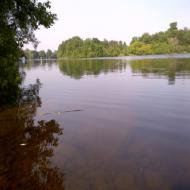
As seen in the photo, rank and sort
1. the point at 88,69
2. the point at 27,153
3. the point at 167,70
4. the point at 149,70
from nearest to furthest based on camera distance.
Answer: the point at 27,153
the point at 167,70
the point at 149,70
the point at 88,69

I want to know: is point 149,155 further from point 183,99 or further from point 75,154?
point 183,99

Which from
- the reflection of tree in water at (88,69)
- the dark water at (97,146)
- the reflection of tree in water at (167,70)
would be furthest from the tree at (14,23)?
the reflection of tree in water at (88,69)

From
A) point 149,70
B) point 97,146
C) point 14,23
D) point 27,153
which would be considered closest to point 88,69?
point 149,70

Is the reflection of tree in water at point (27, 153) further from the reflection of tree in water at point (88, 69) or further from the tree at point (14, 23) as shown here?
the reflection of tree in water at point (88, 69)

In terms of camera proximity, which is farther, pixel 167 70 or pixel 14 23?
pixel 167 70

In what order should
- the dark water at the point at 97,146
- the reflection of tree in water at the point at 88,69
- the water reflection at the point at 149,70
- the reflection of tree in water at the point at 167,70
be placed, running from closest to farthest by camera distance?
the dark water at the point at 97,146
the reflection of tree in water at the point at 167,70
the water reflection at the point at 149,70
the reflection of tree in water at the point at 88,69

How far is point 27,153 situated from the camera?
11.6 metres

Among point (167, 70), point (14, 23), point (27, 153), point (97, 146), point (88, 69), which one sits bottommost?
point (88, 69)

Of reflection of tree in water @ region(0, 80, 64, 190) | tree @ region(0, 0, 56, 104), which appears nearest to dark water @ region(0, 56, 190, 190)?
reflection of tree in water @ region(0, 80, 64, 190)

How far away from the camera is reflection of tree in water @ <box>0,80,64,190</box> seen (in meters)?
9.26

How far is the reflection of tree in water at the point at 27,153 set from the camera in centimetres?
926

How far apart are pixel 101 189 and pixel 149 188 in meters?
1.46

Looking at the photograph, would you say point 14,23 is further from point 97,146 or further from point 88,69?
point 88,69

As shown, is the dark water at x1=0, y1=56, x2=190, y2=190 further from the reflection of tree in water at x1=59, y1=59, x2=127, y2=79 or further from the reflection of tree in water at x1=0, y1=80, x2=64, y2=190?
the reflection of tree in water at x1=59, y1=59, x2=127, y2=79
